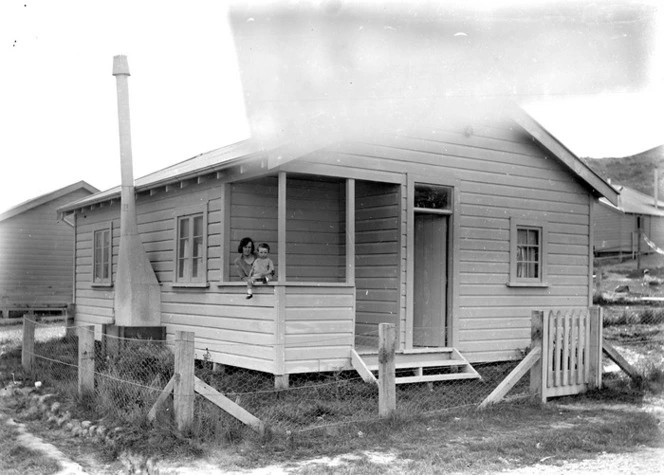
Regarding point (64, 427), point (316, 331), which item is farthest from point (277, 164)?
point (64, 427)

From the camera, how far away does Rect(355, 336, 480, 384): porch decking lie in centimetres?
1181

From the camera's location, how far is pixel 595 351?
11078mm

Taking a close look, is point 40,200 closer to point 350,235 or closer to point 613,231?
point 350,235

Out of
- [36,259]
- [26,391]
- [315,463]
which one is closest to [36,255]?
[36,259]

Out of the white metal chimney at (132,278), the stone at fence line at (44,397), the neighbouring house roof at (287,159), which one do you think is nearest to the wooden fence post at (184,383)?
the stone at fence line at (44,397)

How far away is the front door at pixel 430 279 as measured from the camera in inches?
535

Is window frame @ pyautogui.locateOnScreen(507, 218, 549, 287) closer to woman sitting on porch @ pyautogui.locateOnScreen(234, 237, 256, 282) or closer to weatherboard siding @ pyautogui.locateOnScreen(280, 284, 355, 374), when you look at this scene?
weatherboard siding @ pyautogui.locateOnScreen(280, 284, 355, 374)

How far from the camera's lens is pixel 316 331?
11531mm

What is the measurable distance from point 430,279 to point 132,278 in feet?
18.6

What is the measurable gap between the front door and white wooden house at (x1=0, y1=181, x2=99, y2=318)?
19.8 meters

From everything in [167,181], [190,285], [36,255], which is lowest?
[190,285]

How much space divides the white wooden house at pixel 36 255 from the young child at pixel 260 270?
790 inches

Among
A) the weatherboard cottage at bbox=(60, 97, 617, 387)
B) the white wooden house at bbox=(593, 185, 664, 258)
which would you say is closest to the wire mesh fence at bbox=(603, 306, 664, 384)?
the weatherboard cottage at bbox=(60, 97, 617, 387)

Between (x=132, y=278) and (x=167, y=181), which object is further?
(x=132, y=278)
